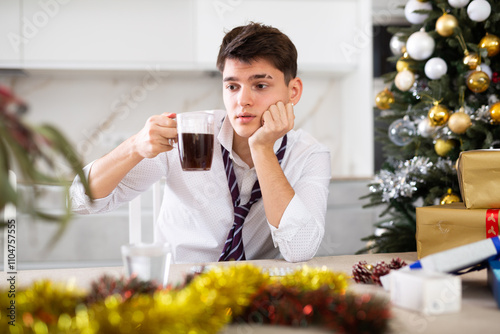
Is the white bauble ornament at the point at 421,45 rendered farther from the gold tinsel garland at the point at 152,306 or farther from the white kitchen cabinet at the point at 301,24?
the white kitchen cabinet at the point at 301,24

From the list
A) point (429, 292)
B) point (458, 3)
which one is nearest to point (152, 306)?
point (429, 292)

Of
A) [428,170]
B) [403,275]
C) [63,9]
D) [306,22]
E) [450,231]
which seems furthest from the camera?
[306,22]

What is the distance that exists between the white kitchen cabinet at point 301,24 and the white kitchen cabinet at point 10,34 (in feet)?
3.89

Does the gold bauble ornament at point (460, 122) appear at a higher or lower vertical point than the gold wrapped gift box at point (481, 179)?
higher

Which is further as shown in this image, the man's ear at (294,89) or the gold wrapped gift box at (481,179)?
the man's ear at (294,89)

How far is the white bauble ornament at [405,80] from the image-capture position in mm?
1978

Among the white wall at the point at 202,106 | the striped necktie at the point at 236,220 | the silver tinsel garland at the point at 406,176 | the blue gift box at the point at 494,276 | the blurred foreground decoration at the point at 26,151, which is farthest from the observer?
the white wall at the point at 202,106

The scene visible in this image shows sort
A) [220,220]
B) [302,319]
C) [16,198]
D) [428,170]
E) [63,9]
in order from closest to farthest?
1. [16,198]
2. [302,319]
3. [220,220]
4. [428,170]
5. [63,9]

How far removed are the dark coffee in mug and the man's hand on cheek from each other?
0.28 meters

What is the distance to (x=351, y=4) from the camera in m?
3.54

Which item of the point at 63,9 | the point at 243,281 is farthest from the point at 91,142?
the point at 243,281

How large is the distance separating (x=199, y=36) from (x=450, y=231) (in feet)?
8.53

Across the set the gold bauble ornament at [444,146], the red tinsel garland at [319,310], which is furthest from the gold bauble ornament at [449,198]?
the red tinsel garland at [319,310]

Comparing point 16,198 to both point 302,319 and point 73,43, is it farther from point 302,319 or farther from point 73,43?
point 73,43
